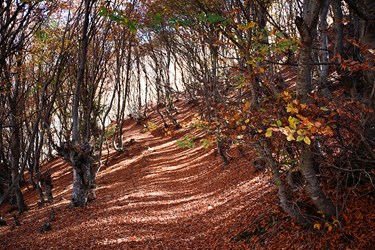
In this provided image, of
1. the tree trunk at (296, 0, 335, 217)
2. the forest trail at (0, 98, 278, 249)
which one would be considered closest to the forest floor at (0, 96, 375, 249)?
the forest trail at (0, 98, 278, 249)

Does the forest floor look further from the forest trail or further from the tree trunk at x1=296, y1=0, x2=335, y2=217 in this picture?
the tree trunk at x1=296, y1=0, x2=335, y2=217

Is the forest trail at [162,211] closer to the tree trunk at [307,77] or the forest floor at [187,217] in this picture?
the forest floor at [187,217]

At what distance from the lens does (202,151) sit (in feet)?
55.7

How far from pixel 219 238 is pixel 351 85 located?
13.4ft

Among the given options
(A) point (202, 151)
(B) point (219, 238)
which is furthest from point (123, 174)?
(B) point (219, 238)

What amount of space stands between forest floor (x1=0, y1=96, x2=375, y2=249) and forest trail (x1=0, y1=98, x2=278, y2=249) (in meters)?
0.02

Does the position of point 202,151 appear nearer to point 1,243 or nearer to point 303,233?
point 1,243

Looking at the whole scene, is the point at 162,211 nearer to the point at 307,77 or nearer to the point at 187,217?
the point at 187,217

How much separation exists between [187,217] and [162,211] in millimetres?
1141

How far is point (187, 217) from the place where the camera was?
8445mm

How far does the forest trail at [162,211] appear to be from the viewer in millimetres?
7031

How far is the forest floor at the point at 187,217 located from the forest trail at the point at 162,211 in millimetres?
24

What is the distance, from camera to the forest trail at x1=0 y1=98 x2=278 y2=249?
7.03m

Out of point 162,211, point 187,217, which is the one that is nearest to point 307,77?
point 187,217
